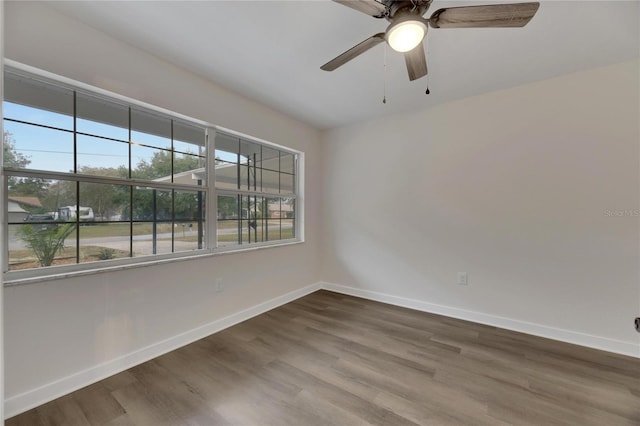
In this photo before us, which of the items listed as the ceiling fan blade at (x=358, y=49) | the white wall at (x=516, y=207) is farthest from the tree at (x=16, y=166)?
the white wall at (x=516, y=207)

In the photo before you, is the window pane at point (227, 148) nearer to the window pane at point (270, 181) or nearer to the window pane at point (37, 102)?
the window pane at point (270, 181)

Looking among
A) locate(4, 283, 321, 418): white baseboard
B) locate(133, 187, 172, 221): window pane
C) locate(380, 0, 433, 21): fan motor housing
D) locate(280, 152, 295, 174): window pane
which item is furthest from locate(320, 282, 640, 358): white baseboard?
locate(380, 0, 433, 21): fan motor housing

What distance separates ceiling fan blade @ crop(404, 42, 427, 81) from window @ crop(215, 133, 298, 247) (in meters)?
1.95

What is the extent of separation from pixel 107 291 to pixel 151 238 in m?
0.50

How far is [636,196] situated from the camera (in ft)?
7.16

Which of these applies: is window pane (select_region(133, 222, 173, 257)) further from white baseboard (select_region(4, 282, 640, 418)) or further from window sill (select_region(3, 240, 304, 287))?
white baseboard (select_region(4, 282, 640, 418))

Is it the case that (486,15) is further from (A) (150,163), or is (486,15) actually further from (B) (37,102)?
(B) (37,102)

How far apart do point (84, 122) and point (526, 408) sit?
11.7 feet

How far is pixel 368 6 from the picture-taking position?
134 centimetres

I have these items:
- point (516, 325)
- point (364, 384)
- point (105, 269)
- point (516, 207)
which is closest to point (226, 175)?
point (105, 269)

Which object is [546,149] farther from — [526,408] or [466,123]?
[526,408]

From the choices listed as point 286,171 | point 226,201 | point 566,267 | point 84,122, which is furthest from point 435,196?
point 84,122

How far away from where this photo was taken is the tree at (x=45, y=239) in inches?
66.6

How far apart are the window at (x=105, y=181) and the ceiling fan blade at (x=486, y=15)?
2190mm
